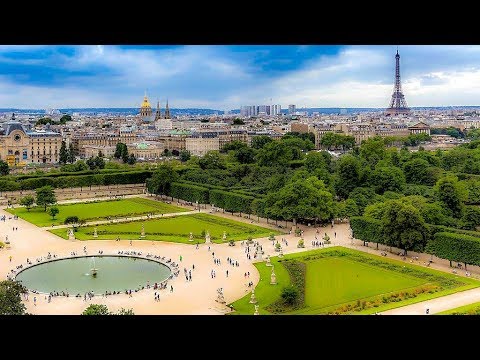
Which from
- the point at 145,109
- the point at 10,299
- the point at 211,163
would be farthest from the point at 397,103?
the point at 10,299

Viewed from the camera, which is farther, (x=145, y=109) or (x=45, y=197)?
(x=145, y=109)

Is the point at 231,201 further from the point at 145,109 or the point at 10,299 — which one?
the point at 145,109

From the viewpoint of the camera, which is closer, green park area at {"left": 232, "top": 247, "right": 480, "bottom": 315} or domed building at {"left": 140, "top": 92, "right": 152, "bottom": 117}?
green park area at {"left": 232, "top": 247, "right": 480, "bottom": 315}

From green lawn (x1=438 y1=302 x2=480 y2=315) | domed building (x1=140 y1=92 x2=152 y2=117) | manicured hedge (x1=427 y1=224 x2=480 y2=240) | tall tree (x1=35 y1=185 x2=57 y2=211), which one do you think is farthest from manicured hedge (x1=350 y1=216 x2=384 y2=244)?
domed building (x1=140 y1=92 x2=152 y2=117)

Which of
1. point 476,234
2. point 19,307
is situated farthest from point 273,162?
point 19,307

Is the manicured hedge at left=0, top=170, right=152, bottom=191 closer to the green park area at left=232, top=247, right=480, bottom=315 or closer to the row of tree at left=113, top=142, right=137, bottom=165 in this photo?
the row of tree at left=113, top=142, right=137, bottom=165

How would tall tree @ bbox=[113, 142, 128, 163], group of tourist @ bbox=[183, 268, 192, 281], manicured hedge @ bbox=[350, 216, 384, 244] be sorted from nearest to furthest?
group of tourist @ bbox=[183, 268, 192, 281]
manicured hedge @ bbox=[350, 216, 384, 244]
tall tree @ bbox=[113, 142, 128, 163]
